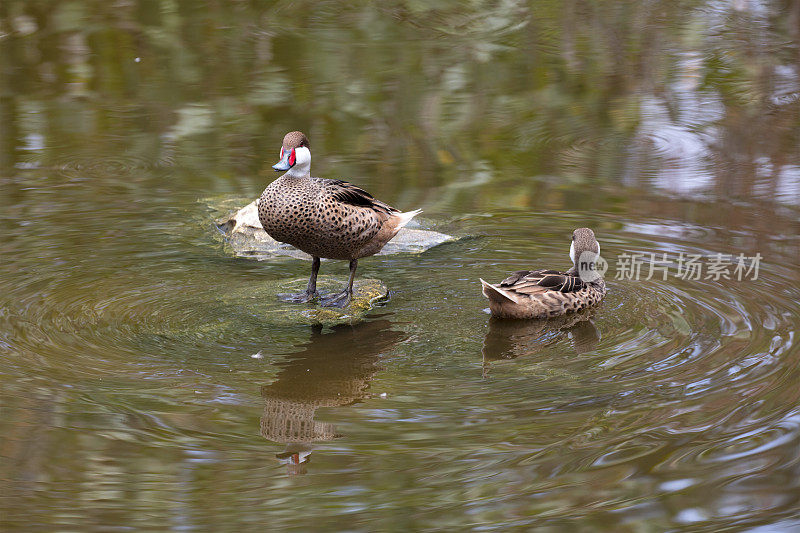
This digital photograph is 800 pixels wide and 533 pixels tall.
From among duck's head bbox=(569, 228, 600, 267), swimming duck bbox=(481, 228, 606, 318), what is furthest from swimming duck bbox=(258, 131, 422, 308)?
duck's head bbox=(569, 228, 600, 267)

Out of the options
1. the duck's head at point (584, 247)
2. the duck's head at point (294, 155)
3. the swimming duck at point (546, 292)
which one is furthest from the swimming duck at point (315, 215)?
the duck's head at point (584, 247)

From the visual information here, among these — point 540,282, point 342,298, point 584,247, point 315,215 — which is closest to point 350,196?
point 315,215

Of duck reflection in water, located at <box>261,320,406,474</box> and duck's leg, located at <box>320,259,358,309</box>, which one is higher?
duck reflection in water, located at <box>261,320,406,474</box>

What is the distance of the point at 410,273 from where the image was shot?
24.7 ft

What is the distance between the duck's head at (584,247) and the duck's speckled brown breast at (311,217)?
1.39 m

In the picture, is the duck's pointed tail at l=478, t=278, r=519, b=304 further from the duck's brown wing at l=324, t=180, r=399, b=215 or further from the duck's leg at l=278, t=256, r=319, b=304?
the duck's leg at l=278, t=256, r=319, b=304

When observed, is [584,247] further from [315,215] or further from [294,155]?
[294,155]

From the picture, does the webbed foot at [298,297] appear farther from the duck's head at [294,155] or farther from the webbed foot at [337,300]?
the duck's head at [294,155]

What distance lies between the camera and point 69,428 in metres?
5.14

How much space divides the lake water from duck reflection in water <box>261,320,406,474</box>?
0.8 inches

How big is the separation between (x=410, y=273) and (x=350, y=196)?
85 cm

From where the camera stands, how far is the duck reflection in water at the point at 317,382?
5.13 meters

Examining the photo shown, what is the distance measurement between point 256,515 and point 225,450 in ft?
2.16

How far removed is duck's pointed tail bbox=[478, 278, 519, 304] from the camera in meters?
6.48
